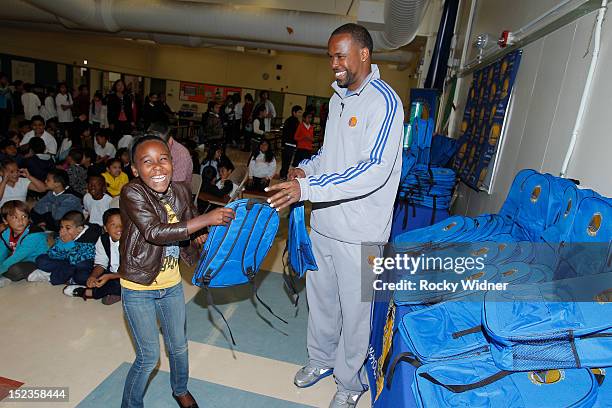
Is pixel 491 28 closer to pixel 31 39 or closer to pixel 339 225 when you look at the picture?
pixel 339 225

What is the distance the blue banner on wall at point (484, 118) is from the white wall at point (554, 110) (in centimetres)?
9

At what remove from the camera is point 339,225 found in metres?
2.20

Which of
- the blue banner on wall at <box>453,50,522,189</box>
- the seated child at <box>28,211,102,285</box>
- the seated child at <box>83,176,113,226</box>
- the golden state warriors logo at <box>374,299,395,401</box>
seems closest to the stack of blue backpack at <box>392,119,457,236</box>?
the blue banner on wall at <box>453,50,522,189</box>

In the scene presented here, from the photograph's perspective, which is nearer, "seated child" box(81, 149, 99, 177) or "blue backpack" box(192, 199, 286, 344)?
"blue backpack" box(192, 199, 286, 344)

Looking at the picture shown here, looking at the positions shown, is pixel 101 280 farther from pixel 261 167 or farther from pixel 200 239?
pixel 261 167

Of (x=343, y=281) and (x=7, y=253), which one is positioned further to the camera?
(x=7, y=253)

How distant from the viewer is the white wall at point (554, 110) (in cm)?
204

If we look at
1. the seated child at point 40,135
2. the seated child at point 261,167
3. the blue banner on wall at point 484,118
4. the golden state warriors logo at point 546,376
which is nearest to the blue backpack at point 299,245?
the golden state warriors logo at point 546,376

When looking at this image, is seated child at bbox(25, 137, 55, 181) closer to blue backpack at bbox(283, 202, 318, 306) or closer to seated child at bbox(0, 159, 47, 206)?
seated child at bbox(0, 159, 47, 206)

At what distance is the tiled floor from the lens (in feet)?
7.79

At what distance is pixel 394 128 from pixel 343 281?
2.83ft

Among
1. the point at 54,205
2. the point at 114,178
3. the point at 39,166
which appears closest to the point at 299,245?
the point at 54,205

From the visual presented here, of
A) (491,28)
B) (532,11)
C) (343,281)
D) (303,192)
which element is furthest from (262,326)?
(491,28)

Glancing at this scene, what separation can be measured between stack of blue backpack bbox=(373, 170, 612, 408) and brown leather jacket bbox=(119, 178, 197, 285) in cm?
105
